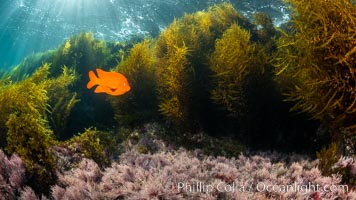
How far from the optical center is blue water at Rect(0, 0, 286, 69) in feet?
64.6

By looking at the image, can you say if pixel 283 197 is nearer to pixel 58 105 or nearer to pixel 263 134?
pixel 263 134

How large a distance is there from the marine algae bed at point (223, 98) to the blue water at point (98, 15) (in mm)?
10465

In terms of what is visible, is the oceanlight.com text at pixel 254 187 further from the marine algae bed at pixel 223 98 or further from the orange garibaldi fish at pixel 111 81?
the orange garibaldi fish at pixel 111 81

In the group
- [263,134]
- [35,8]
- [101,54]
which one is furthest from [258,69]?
[35,8]

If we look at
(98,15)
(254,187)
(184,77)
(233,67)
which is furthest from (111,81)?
(98,15)

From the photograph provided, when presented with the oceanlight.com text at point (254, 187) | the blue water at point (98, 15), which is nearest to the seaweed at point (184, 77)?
the oceanlight.com text at point (254, 187)

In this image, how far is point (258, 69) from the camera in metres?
6.09

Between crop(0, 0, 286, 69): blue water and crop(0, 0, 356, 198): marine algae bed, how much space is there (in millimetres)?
10465

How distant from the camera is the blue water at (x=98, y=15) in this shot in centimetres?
1969

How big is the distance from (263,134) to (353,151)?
202cm

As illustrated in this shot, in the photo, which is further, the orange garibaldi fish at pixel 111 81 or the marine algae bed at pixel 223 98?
the orange garibaldi fish at pixel 111 81

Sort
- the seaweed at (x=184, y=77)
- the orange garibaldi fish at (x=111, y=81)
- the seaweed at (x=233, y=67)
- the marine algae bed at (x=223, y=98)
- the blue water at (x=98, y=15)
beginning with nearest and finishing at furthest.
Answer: the marine algae bed at (x=223, y=98)
the orange garibaldi fish at (x=111, y=81)
the seaweed at (x=233, y=67)
the seaweed at (x=184, y=77)
the blue water at (x=98, y=15)

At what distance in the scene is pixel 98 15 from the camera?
23.4 metres

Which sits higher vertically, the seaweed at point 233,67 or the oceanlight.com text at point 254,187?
the seaweed at point 233,67
